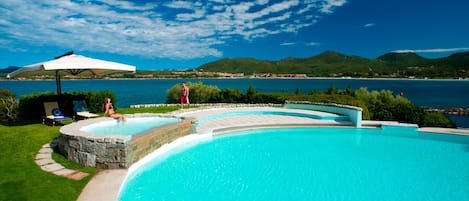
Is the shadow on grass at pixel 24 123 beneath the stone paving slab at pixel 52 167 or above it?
above

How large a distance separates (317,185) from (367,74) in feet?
453

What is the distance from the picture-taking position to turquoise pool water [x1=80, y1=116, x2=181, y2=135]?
24.1 feet

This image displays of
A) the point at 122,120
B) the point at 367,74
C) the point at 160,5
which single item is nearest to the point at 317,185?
the point at 122,120

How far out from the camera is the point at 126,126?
332 inches

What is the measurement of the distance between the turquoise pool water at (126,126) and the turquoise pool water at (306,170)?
113cm

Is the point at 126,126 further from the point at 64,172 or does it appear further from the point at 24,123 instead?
the point at 24,123

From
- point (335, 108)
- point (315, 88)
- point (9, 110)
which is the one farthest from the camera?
point (315, 88)

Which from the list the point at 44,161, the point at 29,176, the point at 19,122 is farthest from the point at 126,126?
the point at 19,122

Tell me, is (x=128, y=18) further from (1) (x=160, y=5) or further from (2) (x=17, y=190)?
(2) (x=17, y=190)

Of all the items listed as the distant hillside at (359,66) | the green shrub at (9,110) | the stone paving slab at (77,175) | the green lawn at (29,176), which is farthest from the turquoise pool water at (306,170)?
the distant hillside at (359,66)

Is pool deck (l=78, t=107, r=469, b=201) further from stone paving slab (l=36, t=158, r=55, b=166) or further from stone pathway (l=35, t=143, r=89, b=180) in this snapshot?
stone paving slab (l=36, t=158, r=55, b=166)

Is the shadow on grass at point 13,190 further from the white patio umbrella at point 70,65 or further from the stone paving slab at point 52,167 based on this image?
the white patio umbrella at point 70,65

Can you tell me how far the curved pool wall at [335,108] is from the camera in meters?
12.6

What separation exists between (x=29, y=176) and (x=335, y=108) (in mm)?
13064
